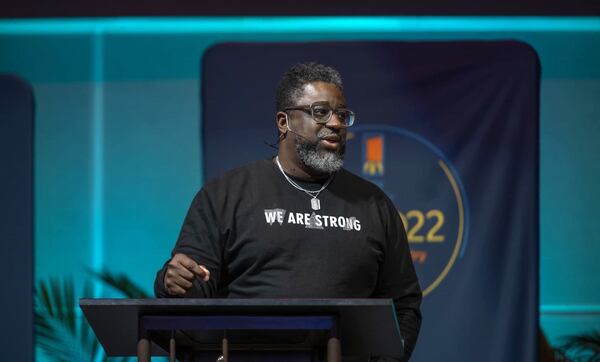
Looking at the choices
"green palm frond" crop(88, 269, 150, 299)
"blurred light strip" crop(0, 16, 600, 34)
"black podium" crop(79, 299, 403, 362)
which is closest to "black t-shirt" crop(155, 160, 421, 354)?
"black podium" crop(79, 299, 403, 362)

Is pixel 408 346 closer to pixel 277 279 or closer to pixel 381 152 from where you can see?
pixel 277 279

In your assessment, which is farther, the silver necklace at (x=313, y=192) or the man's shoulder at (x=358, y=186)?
the man's shoulder at (x=358, y=186)

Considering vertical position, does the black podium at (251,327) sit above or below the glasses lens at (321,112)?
below

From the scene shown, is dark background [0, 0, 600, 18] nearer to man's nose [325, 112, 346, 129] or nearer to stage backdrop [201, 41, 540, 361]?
stage backdrop [201, 41, 540, 361]

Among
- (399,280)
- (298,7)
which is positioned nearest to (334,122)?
(399,280)

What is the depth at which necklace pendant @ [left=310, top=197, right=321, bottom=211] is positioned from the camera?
329 centimetres

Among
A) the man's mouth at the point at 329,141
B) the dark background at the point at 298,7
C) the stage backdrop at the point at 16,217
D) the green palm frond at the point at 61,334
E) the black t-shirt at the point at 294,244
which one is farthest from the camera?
the dark background at the point at 298,7

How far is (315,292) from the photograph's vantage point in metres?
3.15

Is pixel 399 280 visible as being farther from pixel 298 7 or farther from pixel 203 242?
pixel 298 7

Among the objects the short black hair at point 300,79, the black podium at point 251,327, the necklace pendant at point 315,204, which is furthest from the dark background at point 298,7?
the black podium at point 251,327

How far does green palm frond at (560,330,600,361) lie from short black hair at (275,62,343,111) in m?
2.50

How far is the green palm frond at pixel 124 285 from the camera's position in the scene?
17.1 feet

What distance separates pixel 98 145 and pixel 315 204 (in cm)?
255

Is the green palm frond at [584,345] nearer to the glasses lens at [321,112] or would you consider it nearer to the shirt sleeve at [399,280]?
the shirt sleeve at [399,280]
